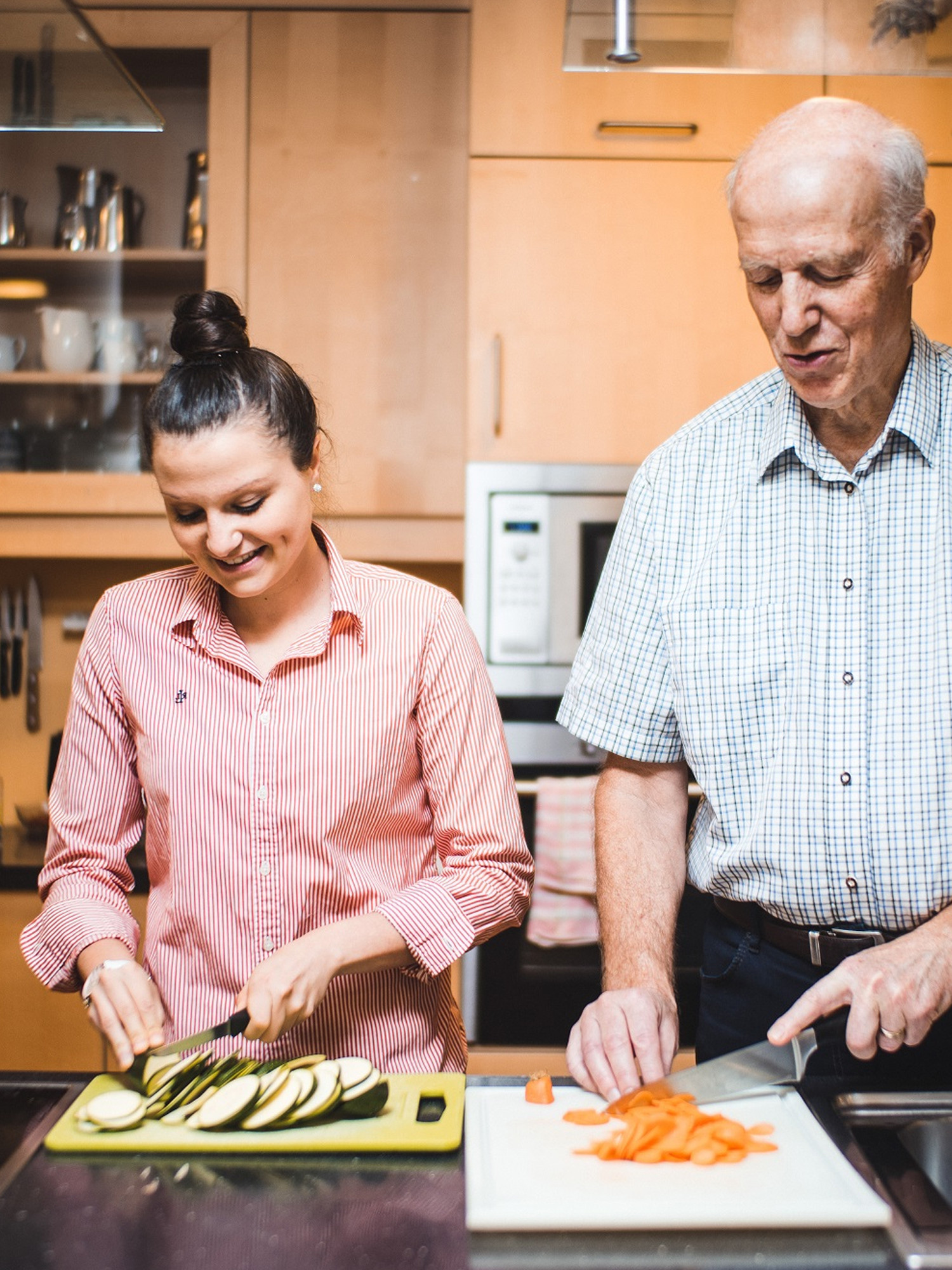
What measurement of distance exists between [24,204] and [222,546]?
1.74 metres

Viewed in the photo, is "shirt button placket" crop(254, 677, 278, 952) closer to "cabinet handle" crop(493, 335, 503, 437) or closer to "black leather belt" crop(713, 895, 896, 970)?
"black leather belt" crop(713, 895, 896, 970)

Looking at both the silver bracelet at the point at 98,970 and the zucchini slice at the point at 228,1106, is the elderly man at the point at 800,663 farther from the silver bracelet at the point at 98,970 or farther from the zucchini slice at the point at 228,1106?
the silver bracelet at the point at 98,970

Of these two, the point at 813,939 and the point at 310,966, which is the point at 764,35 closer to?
the point at 813,939

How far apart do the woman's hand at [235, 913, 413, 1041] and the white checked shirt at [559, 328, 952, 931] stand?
335mm

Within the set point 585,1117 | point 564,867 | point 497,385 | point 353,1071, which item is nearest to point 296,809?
point 353,1071

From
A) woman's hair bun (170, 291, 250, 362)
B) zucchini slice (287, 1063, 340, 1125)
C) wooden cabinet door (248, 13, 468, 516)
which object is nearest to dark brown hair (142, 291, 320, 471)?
woman's hair bun (170, 291, 250, 362)

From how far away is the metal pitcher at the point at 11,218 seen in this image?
8.42 feet

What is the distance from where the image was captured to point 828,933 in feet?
3.97

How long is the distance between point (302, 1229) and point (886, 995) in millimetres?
522

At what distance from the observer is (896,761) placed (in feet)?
3.94

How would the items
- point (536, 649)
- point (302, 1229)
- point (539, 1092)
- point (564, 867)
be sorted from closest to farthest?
point (302, 1229)
point (539, 1092)
point (564, 867)
point (536, 649)

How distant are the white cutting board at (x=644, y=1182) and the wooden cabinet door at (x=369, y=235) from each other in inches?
67.0

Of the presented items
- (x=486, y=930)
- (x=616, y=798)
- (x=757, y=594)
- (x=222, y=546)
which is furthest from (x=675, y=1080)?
(x=222, y=546)

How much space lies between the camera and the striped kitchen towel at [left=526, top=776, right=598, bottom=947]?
230 cm
